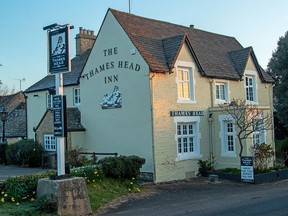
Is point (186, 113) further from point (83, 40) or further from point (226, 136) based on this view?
point (83, 40)

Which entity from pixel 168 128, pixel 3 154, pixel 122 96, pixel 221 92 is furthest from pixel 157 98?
pixel 3 154

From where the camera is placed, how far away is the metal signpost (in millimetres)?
11734

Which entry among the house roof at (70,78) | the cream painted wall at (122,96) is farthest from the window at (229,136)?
the house roof at (70,78)

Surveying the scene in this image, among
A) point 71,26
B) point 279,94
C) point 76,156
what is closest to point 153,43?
point 76,156

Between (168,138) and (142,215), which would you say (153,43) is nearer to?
(168,138)

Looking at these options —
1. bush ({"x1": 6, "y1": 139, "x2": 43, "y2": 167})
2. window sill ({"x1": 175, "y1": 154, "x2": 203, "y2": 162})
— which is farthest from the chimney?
window sill ({"x1": 175, "y1": 154, "x2": 203, "y2": 162})

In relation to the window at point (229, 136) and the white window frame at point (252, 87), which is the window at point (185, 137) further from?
the white window frame at point (252, 87)

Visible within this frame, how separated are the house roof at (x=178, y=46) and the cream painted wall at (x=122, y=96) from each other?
2.21ft

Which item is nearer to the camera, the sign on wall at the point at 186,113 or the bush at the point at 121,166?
the bush at the point at 121,166

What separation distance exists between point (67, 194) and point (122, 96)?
958cm

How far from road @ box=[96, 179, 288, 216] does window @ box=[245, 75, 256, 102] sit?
771cm

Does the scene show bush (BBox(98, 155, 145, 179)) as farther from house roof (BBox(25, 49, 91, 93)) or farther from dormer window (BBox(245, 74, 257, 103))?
dormer window (BBox(245, 74, 257, 103))

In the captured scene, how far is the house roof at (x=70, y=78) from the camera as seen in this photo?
2561 centimetres

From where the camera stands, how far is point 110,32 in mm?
20969
